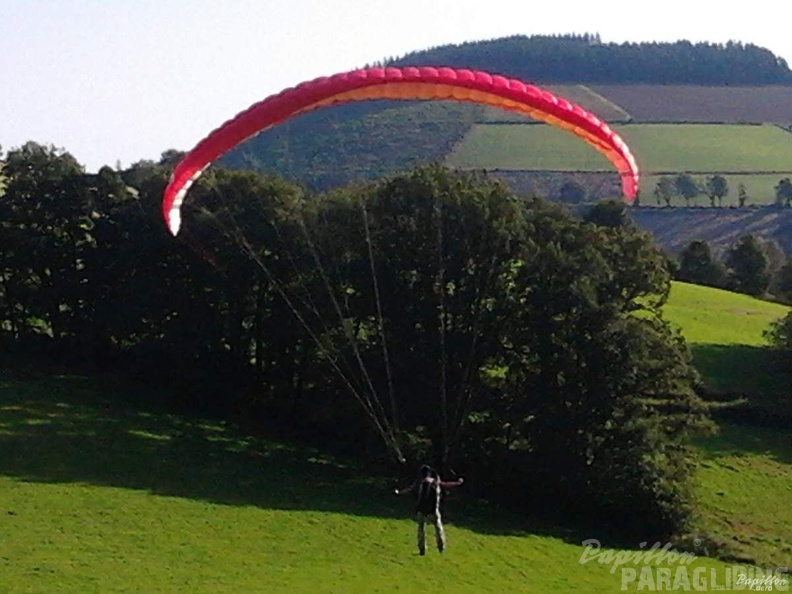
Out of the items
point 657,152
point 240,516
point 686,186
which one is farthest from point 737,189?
point 240,516

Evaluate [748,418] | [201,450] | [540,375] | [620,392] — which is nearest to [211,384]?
[201,450]

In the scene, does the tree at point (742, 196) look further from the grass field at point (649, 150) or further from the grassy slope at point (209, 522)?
the grassy slope at point (209, 522)

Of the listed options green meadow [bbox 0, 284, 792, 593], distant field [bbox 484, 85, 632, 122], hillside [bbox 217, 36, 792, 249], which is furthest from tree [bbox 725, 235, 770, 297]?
distant field [bbox 484, 85, 632, 122]

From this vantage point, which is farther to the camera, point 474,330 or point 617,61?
point 617,61

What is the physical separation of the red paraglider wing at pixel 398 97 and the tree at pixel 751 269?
52.5 meters

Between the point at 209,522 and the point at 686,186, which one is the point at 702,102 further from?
the point at 209,522

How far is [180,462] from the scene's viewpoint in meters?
28.8

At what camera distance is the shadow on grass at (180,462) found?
26703mm

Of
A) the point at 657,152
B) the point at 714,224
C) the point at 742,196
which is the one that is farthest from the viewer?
the point at 657,152

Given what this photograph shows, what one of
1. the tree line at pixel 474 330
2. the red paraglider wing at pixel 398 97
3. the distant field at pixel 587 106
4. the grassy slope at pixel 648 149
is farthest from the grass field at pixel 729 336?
the distant field at pixel 587 106

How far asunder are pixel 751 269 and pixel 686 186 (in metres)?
37.4

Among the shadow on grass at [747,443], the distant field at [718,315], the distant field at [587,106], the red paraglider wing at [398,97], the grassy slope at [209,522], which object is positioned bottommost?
the grassy slope at [209,522]

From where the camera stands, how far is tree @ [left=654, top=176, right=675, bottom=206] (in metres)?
101

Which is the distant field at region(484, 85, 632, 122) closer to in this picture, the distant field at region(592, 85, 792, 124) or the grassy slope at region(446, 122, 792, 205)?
the distant field at region(592, 85, 792, 124)
